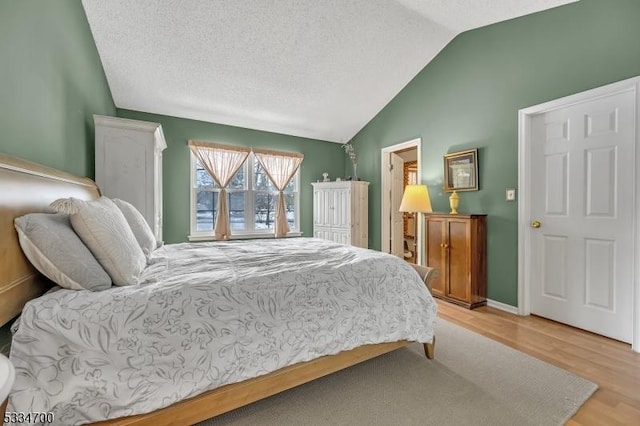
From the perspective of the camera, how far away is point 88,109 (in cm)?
254

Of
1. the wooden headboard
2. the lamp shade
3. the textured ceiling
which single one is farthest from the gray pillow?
the lamp shade

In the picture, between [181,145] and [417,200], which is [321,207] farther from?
[181,145]

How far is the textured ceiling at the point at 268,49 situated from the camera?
103 inches

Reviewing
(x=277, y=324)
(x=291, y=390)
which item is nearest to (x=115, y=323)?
(x=277, y=324)

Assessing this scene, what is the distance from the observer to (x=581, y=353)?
6.77ft

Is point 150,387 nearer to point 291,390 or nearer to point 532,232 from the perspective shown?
point 291,390

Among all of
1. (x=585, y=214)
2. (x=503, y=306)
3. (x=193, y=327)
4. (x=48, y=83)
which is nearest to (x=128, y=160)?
(x=48, y=83)

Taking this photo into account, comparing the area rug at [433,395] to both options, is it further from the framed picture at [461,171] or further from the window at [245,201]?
the window at [245,201]

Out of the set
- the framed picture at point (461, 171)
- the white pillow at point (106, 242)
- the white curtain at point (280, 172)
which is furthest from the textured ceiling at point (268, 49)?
the white pillow at point (106, 242)

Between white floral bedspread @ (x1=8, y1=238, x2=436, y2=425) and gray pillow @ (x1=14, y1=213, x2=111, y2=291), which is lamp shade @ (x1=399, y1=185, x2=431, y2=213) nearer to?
white floral bedspread @ (x1=8, y1=238, x2=436, y2=425)

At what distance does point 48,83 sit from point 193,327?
1.83 m

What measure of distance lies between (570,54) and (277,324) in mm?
3353

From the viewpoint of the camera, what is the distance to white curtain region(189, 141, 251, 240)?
416cm

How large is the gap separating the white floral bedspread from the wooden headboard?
0.31ft
